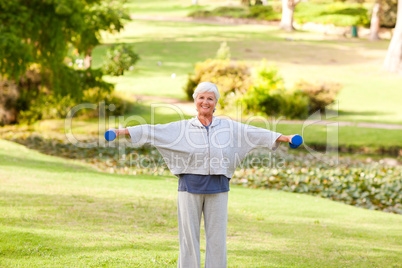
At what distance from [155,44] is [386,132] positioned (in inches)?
1010

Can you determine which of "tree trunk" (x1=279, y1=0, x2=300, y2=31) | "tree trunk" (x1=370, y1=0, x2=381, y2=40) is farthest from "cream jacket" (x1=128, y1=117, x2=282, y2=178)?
"tree trunk" (x1=279, y1=0, x2=300, y2=31)

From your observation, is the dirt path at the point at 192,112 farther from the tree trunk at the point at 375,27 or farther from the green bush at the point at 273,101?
the tree trunk at the point at 375,27

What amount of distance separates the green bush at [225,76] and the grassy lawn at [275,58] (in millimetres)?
2932

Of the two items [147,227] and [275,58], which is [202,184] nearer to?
[147,227]

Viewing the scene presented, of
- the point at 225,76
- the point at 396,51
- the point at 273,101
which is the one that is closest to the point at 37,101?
the point at 225,76

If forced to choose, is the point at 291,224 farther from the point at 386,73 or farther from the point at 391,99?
the point at 386,73

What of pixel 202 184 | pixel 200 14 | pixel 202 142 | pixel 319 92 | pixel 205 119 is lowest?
pixel 202 184

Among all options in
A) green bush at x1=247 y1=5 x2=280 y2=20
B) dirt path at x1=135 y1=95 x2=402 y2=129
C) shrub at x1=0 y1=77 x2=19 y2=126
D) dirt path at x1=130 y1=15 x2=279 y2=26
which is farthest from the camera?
green bush at x1=247 y1=5 x2=280 y2=20

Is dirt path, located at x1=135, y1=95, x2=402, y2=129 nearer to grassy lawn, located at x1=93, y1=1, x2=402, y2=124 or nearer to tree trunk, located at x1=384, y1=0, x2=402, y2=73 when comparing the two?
grassy lawn, located at x1=93, y1=1, x2=402, y2=124

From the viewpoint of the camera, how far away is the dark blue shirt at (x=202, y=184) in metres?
4.28

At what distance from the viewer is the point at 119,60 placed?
3150cm

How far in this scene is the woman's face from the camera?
14.1 ft

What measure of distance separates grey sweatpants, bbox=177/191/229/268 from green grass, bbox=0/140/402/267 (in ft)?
3.77

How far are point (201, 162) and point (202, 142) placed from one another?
170 mm
